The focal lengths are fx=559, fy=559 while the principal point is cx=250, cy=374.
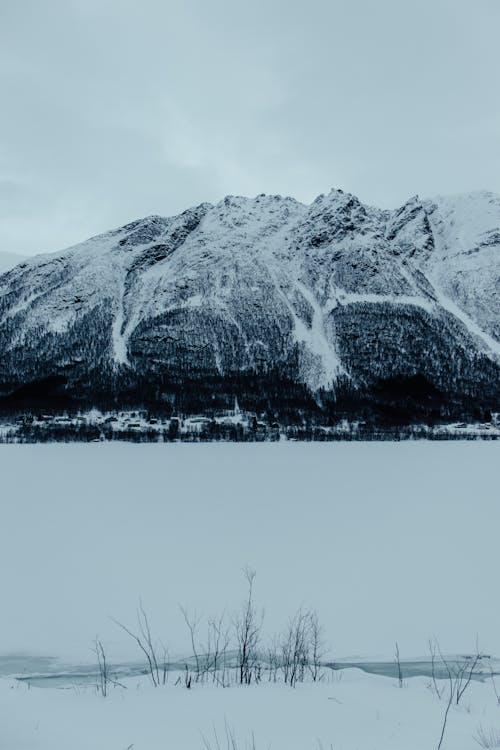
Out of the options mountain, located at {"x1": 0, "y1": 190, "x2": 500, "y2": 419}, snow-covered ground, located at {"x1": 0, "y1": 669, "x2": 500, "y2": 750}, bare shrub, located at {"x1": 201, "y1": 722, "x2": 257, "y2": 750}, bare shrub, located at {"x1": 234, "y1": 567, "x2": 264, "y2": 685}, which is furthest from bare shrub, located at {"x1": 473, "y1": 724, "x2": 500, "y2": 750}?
mountain, located at {"x1": 0, "y1": 190, "x2": 500, "y2": 419}

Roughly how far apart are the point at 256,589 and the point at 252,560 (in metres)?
3.00

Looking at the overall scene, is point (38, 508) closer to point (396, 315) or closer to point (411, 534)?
point (411, 534)

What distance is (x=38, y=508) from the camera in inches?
1200


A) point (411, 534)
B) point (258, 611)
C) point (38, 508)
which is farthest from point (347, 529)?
point (38, 508)

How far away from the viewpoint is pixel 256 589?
1761 cm

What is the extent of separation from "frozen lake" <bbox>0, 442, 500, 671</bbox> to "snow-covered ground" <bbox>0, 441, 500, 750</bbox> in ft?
0.26

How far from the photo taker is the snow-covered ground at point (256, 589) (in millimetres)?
7586

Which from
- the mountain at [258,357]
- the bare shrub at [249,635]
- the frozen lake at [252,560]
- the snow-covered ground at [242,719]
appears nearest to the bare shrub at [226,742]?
the snow-covered ground at [242,719]

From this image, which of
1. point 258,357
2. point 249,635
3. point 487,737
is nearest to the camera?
point 487,737

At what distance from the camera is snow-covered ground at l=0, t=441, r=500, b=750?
759 centimetres

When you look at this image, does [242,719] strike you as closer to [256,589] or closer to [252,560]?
[256,589]

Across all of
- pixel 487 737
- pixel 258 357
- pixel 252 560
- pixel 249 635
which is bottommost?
pixel 249 635

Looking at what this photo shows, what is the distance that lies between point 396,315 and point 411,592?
182164 millimetres

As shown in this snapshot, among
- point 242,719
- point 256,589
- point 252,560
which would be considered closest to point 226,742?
point 242,719
